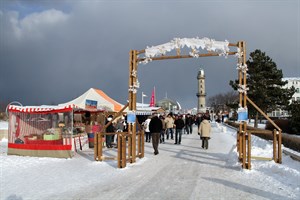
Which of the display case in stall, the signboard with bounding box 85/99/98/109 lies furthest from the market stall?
the signboard with bounding box 85/99/98/109

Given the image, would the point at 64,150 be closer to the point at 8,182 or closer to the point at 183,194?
the point at 8,182

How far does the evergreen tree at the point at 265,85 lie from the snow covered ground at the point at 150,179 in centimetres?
2651

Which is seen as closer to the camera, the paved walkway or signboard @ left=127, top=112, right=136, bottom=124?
the paved walkway

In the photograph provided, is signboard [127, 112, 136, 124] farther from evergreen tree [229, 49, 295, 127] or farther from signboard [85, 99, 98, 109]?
evergreen tree [229, 49, 295, 127]

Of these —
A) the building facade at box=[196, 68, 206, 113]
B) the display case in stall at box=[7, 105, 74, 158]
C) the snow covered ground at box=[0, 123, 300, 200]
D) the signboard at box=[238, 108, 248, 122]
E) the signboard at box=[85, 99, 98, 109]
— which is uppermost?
the building facade at box=[196, 68, 206, 113]

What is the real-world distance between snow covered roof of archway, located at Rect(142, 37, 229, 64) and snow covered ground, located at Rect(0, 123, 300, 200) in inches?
155

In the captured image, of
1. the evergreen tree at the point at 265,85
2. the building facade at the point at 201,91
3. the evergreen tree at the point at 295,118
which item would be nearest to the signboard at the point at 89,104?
the evergreen tree at the point at 295,118

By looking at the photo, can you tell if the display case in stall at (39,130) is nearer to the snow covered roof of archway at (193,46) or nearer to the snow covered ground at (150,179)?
the snow covered ground at (150,179)

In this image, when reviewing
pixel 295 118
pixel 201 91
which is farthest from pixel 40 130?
pixel 201 91

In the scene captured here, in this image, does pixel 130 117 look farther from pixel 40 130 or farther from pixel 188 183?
pixel 40 130

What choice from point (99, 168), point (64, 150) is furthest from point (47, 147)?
point (99, 168)

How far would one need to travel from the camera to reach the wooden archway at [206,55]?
34.9 ft

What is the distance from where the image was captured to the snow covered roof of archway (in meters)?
11.1

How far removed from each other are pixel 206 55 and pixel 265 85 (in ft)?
93.3
